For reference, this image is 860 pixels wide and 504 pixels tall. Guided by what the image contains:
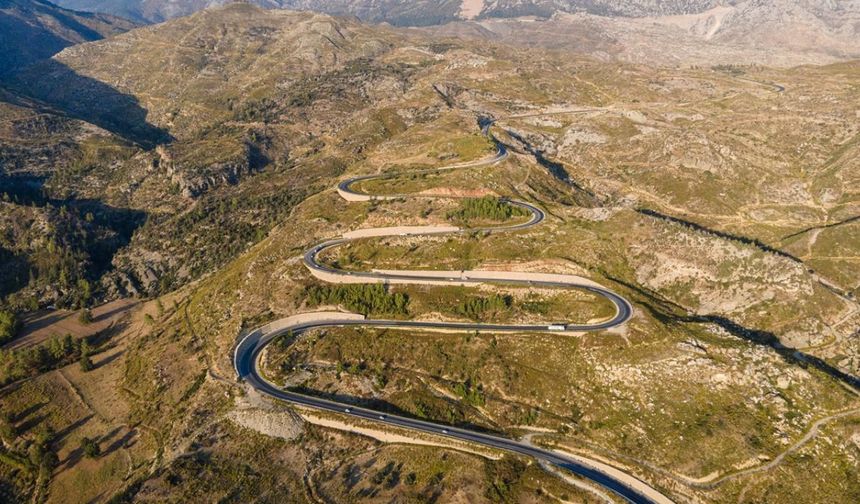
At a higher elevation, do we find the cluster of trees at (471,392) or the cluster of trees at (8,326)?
the cluster of trees at (471,392)

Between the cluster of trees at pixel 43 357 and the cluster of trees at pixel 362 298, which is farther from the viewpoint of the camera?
the cluster of trees at pixel 43 357

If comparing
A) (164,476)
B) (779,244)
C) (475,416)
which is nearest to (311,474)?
(164,476)

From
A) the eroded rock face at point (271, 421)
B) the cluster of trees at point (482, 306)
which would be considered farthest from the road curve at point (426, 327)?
the eroded rock face at point (271, 421)

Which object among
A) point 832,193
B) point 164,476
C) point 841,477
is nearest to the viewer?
point 841,477

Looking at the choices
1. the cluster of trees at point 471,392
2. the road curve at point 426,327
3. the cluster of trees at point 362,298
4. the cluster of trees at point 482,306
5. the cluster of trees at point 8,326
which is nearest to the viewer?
the road curve at point 426,327

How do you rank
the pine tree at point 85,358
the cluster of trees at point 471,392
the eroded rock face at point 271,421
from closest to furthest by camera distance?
the eroded rock face at point 271,421
the cluster of trees at point 471,392
the pine tree at point 85,358

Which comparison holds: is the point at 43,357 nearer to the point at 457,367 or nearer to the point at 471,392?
the point at 457,367

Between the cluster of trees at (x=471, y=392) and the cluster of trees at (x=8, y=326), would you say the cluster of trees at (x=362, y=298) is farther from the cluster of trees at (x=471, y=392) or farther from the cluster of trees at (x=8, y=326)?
the cluster of trees at (x=8, y=326)

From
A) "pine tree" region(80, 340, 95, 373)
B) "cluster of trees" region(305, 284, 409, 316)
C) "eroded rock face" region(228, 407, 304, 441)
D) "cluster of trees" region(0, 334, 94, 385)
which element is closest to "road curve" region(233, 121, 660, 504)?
"cluster of trees" region(305, 284, 409, 316)

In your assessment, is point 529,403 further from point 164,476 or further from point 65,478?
point 65,478
